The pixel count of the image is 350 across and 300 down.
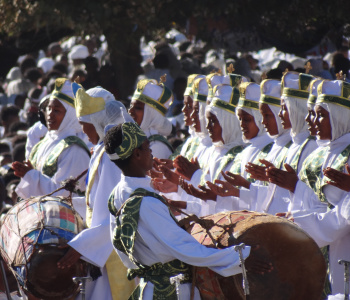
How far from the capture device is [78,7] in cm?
1313

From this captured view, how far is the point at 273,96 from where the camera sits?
8086 millimetres

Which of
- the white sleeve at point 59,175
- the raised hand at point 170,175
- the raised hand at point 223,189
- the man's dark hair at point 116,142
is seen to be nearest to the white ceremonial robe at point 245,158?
the raised hand at point 223,189

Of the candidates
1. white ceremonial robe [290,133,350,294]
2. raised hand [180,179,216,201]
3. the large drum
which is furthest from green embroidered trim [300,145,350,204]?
the large drum

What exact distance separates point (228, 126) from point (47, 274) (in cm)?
270

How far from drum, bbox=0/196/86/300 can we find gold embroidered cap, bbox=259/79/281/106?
201 centimetres

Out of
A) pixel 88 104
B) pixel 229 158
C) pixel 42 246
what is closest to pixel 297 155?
pixel 229 158

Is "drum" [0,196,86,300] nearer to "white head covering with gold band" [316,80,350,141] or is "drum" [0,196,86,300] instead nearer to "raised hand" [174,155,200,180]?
"raised hand" [174,155,200,180]

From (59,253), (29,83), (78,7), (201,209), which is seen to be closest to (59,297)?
(59,253)

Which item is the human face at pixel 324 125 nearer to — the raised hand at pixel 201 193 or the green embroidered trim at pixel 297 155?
the green embroidered trim at pixel 297 155

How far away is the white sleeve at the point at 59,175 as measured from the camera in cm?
885

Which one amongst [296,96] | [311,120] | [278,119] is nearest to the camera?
[311,120]

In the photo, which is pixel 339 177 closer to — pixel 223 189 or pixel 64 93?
pixel 223 189

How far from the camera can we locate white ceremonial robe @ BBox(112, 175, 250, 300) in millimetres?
5211

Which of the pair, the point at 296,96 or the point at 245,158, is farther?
the point at 245,158
